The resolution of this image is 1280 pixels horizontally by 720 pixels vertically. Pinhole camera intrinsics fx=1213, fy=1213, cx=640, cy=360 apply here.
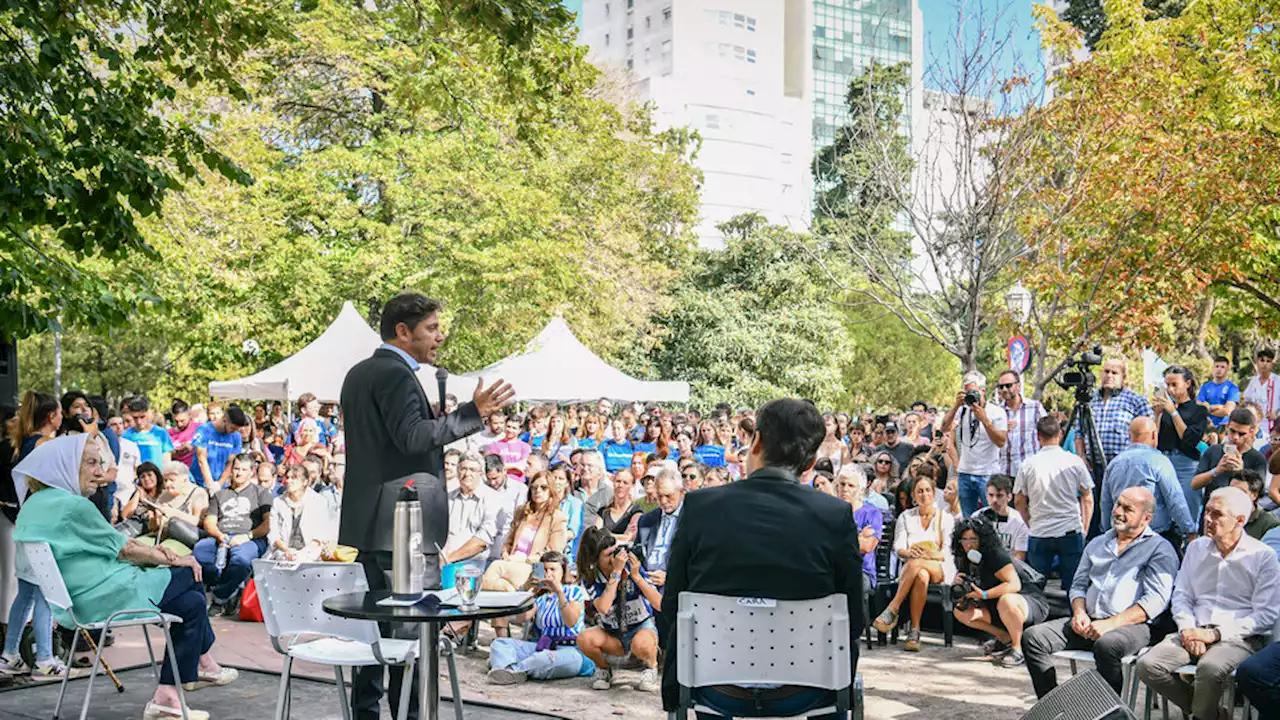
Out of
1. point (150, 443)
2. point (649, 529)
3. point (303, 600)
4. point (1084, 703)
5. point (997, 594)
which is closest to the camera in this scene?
point (1084, 703)

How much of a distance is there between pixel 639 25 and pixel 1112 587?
85.8 meters

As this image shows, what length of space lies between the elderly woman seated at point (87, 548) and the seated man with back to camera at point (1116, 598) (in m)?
4.73

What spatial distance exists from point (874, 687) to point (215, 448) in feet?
28.0

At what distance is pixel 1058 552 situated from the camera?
9.38 metres

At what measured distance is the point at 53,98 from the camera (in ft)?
24.2

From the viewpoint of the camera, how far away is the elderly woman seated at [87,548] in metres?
6.45

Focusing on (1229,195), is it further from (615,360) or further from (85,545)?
(615,360)

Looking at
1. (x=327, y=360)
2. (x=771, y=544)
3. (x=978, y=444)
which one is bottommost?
(x=771, y=544)

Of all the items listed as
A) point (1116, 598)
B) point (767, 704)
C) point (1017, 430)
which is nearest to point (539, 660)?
point (1116, 598)

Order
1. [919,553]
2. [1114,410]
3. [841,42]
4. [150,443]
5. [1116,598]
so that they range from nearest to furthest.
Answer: [1116,598], [919,553], [1114,410], [150,443], [841,42]

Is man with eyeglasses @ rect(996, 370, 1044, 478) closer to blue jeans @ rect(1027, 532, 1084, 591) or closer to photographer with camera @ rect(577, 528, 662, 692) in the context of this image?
blue jeans @ rect(1027, 532, 1084, 591)

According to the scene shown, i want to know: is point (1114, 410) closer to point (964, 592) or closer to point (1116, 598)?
point (964, 592)

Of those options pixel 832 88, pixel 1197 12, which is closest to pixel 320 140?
pixel 1197 12

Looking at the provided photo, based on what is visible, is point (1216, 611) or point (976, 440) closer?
point (1216, 611)
